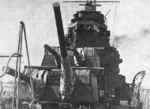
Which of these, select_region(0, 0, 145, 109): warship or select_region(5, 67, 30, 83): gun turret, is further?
select_region(5, 67, 30, 83): gun turret

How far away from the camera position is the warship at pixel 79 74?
1318 cm

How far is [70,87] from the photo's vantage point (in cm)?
1291

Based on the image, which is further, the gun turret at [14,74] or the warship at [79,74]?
the gun turret at [14,74]

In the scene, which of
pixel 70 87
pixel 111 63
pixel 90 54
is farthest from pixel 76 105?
pixel 111 63

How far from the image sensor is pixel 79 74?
14242mm

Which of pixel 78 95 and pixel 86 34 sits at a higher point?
Result: pixel 86 34

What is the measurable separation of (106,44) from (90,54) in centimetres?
513

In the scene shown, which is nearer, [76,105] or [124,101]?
[76,105]

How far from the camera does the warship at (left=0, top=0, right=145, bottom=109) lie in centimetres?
1318

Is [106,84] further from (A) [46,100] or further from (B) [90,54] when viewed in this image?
(A) [46,100]

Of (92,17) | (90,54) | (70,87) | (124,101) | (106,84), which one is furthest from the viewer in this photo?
(92,17)

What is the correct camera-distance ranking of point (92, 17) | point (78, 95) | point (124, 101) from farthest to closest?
point (92, 17), point (124, 101), point (78, 95)

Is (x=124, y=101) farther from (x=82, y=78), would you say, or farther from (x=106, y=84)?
(x=82, y=78)

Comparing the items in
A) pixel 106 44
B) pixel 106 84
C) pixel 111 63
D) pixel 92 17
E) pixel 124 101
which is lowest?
pixel 124 101
